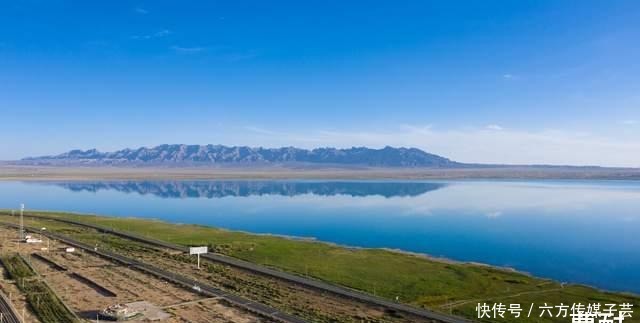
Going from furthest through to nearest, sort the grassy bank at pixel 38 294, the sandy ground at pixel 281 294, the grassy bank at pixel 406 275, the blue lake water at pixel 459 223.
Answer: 1. the blue lake water at pixel 459 223
2. the grassy bank at pixel 406 275
3. the sandy ground at pixel 281 294
4. the grassy bank at pixel 38 294

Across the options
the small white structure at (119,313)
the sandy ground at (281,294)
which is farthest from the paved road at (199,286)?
the small white structure at (119,313)

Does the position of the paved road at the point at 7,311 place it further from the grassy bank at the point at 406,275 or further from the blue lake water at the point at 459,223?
the blue lake water at the point at 459,223

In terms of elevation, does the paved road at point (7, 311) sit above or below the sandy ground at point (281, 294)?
above

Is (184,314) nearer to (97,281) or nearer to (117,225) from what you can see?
(97,281)

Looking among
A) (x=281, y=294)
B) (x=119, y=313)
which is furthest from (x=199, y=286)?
(x=119, y=313)

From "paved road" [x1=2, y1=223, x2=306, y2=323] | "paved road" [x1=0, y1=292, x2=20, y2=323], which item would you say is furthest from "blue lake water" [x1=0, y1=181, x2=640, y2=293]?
"paved road" [x1=0, y1=292, x2=20, y2=323]

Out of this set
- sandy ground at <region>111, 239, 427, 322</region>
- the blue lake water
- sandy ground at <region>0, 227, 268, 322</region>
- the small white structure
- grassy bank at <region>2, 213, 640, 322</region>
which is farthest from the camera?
the blue lake water

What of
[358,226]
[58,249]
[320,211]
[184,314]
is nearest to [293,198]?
[320,211]

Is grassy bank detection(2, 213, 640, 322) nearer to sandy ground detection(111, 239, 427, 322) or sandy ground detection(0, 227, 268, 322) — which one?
sandy ground detection(111, 239, 427, 322)
